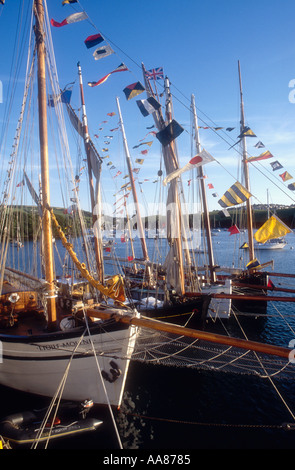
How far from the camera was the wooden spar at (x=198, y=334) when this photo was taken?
6020 millimetres

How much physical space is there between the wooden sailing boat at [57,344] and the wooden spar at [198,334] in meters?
0.43

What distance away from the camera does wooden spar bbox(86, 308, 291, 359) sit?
19.7 ft

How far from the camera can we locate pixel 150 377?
13.5 metres

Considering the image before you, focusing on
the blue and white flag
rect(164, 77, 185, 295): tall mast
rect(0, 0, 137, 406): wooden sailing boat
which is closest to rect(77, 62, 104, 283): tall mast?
rect(164, 77, 185, 295): tall mast

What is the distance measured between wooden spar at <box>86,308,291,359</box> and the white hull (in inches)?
36.3

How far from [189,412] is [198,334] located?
20.3 ft

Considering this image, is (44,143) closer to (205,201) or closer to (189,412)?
(189,412)

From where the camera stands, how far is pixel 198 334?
6.84 m

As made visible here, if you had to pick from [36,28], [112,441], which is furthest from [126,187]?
[112,441]

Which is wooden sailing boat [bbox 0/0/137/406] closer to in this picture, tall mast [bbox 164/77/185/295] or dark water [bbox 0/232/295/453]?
dark water [bbox 0/232/295/453]

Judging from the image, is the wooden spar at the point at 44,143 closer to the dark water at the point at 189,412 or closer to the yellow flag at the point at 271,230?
the dark water at the point at 189,412

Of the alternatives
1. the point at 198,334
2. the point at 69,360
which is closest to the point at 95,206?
the point at 69,360
